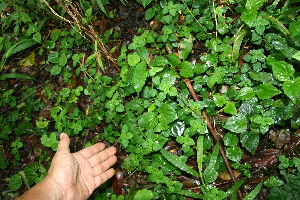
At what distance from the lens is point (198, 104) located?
100 inches

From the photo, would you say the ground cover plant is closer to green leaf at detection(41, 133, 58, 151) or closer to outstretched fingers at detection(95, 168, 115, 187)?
green leaf at detection(41, 133, 58, 151)

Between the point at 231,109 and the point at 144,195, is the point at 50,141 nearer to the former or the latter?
the point at 144,195

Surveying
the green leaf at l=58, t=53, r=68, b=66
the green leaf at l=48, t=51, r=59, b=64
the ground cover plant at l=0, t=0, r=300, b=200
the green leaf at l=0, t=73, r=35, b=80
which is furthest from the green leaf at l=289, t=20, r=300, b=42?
the green leaf at l=0, t=73, r=35, b=80

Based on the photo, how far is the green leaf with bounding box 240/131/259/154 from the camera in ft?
7.93

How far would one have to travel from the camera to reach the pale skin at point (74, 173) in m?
2.32

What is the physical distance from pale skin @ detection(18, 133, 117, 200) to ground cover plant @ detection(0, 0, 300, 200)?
8.7 inches

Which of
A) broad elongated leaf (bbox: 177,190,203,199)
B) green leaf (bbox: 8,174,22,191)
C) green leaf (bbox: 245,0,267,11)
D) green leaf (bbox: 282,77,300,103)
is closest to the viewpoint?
green leaf (bbox: 282,77,300,103)

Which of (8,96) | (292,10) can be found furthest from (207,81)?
(8,96)

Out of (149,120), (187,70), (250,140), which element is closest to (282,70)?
(250,140)

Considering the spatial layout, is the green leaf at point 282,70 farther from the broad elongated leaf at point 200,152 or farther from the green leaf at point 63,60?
the green leaf at point 63,60

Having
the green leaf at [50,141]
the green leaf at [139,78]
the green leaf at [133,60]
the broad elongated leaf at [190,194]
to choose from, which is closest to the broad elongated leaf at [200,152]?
the broad elongated leaf at [190,194]

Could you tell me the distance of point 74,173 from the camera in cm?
252

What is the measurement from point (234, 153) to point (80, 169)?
5.36 ft

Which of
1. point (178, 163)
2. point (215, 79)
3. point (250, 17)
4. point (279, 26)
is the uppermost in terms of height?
point (250, 17)
